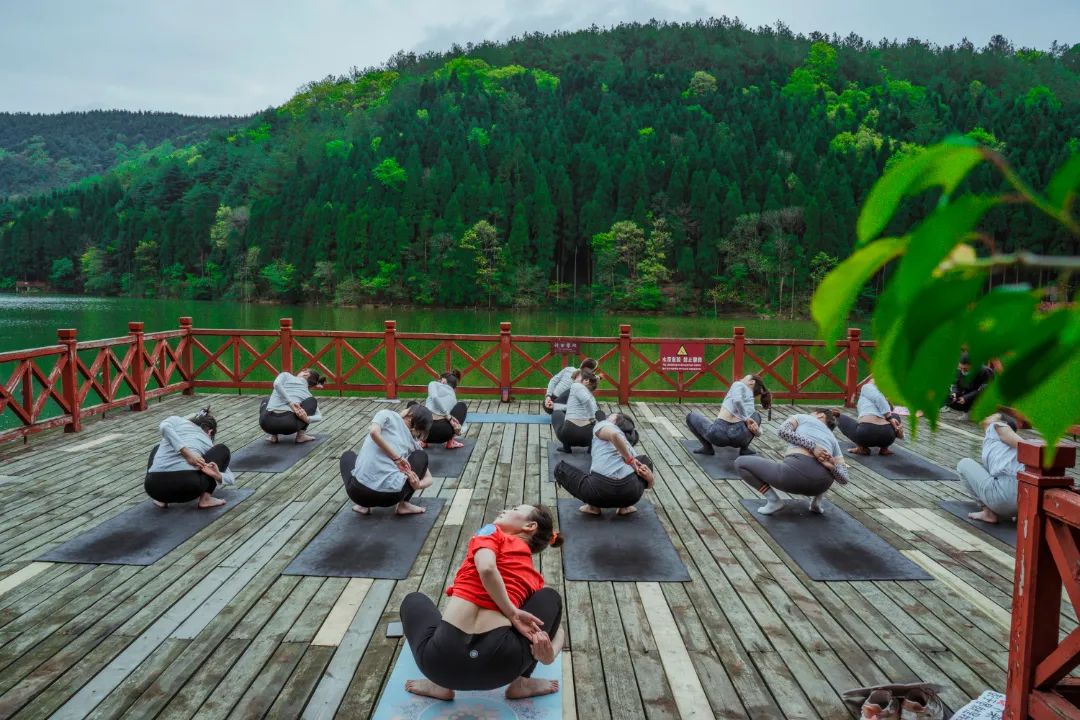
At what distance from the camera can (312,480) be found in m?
6.94

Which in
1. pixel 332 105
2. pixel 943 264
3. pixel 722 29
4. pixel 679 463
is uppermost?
pixel 722 29

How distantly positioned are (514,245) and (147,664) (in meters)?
50.3

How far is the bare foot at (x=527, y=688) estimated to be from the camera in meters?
3.14

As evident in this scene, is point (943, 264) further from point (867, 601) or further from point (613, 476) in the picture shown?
point (613, 476)

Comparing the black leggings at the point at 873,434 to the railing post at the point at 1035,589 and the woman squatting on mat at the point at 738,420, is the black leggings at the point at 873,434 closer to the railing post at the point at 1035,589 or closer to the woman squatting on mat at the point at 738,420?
the woman squatting on mat at the point at 738,420

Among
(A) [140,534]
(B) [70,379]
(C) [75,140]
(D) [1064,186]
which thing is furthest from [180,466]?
(C) [75,140]

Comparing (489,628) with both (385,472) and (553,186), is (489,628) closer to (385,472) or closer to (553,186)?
(385,472)

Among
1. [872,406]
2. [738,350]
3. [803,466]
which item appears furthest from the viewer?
[738,350]

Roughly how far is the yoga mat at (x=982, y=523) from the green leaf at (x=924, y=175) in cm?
595

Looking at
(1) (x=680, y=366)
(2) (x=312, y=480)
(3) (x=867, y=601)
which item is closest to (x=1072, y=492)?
(3) (x=867, y=601)

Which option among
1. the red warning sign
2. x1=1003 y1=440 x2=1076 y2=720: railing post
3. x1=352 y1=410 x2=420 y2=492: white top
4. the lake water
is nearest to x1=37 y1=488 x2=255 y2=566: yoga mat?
x1=352 y1=410 x2=420 y2=492: white top

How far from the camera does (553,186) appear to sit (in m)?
57.4

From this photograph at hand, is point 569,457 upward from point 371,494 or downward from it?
downward

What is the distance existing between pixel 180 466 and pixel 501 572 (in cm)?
365
